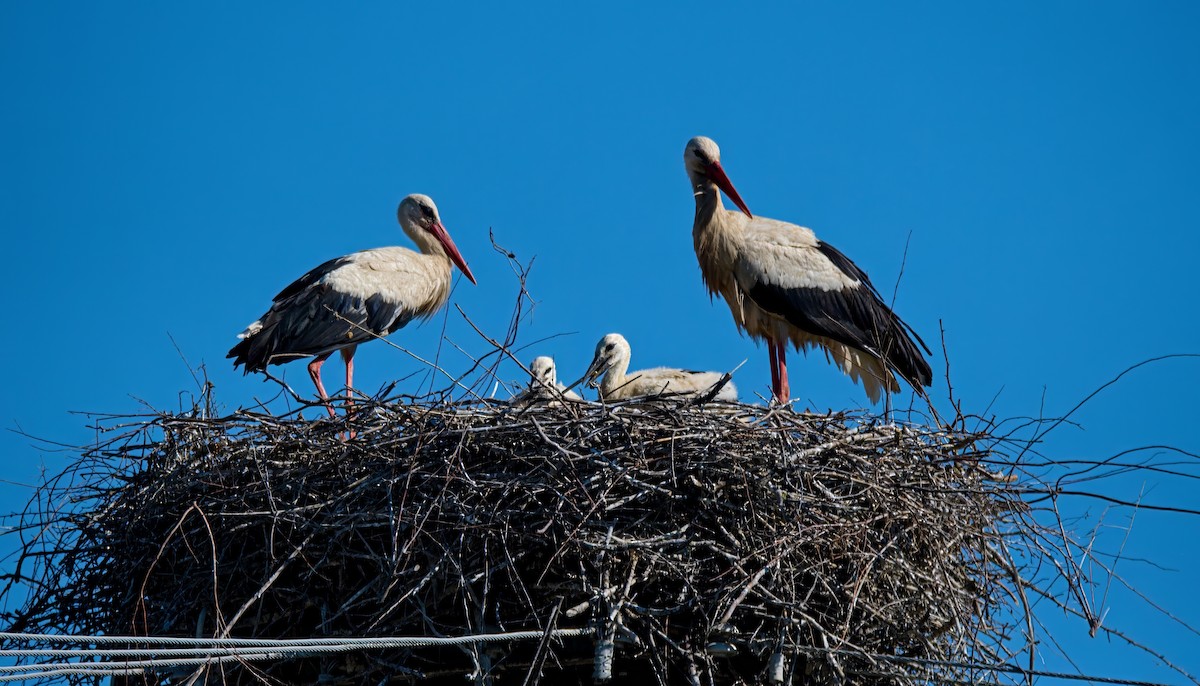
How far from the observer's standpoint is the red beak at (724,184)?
25.3ft

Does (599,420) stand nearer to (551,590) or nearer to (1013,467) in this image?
(551,590)

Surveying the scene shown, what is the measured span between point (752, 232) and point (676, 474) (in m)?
3.17

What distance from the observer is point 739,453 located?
4715 millimetres

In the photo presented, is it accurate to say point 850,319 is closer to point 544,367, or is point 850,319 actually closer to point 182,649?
point 544,367

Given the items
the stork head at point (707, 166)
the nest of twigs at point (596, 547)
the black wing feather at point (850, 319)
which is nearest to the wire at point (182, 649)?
the nest of twigs at point (596, 547)

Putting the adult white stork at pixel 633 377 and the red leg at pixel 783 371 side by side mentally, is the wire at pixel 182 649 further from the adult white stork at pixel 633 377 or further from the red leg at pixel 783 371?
the red leg at pixel 783 371

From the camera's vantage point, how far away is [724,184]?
306 inches

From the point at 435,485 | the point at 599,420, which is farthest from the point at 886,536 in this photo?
the point at 435,485

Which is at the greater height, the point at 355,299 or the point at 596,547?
the point at 355,299

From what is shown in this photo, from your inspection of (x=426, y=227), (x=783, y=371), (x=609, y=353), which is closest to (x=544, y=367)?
(x=609, y=353)

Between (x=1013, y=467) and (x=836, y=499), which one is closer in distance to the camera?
(x=836, y=499)

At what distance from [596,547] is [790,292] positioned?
3.13m

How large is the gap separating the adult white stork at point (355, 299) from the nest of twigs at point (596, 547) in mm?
2396

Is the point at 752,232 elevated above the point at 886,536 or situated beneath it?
elevated above
